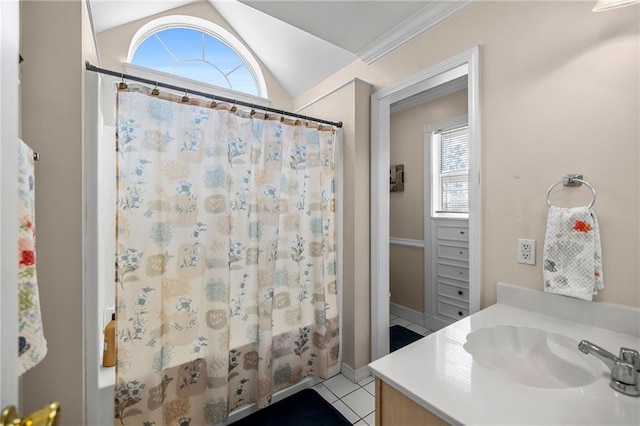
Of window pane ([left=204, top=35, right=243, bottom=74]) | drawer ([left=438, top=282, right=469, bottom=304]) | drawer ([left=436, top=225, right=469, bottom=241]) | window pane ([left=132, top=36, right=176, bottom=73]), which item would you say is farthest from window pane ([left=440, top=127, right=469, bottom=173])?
window pane ([left=132, top=36, right=176, bottom=73])

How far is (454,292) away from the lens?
2672 mm

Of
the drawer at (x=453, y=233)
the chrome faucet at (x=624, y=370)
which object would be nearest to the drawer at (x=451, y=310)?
the drawer at (x=453, y=233)

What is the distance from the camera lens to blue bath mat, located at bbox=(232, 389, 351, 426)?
168 cm

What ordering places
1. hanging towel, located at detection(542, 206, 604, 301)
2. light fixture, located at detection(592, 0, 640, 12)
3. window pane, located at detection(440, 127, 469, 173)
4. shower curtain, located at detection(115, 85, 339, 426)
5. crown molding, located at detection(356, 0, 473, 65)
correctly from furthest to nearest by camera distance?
window pane, located at detection(440, 127, 469, 173) → crown molding, located at detection(356, 0, 473, 65) → shower curtain, located at detection(115, 85, 339, 426) → hanging towel, located at detection(542, 206, 604, 301) → light fixture, located at detection(592, 0, 640, 12)

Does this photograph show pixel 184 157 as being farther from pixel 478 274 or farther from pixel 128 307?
pixel 478 274

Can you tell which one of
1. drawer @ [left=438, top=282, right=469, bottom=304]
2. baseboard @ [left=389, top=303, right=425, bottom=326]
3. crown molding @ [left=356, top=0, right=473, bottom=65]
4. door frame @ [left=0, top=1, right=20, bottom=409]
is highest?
crown molding @ [left=356, top=0, right=473, bottom=65]

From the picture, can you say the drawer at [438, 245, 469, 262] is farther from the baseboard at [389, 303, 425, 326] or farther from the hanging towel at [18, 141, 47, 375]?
the hanging towel at [18, 141, 47, 375]

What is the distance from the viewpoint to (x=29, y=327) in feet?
2.51

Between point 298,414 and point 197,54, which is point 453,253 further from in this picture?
point 197,54

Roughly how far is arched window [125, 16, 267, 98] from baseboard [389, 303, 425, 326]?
2796 mm

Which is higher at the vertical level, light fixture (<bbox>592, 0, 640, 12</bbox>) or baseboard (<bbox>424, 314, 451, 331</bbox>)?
light fixture (<bbox>592, 0, 640, 12</bbox>)

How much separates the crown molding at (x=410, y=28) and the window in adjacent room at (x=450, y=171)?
1.11 meters

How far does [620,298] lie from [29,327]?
6.42ft

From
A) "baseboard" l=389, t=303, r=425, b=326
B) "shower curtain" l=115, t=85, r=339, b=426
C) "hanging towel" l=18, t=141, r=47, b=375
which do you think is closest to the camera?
"hanging towel" l=18, t=141, r=47, b=375
